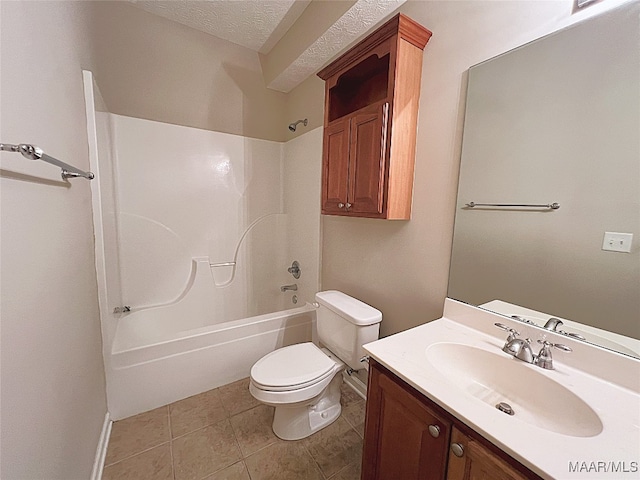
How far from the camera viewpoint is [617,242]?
804 millimetres

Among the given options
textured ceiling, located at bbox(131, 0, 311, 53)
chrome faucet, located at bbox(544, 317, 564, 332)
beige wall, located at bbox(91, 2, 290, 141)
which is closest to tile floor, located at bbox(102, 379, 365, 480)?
chrome faucet, located at bbox(544, 317, 564, 332)

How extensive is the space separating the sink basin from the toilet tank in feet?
1.58

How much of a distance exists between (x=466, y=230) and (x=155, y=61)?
2.51 meters

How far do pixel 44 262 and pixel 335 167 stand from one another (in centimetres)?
136

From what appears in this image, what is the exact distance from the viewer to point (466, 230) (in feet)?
3.92

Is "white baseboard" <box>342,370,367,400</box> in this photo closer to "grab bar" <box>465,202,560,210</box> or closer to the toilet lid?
the toilet lid

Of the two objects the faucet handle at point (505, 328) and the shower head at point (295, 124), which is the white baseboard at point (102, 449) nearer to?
the faucet handle at point (505, 328)

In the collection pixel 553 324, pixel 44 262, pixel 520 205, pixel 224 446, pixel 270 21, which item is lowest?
pixel 224 446

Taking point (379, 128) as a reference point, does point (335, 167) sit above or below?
below

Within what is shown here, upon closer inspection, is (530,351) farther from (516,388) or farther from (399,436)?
(399,436)

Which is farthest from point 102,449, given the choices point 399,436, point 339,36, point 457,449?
point 339,36

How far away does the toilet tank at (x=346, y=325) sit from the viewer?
1.45 meters

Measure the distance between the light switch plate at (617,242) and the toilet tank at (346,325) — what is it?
950 mm

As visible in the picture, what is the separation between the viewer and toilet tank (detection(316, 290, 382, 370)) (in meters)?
1.45
